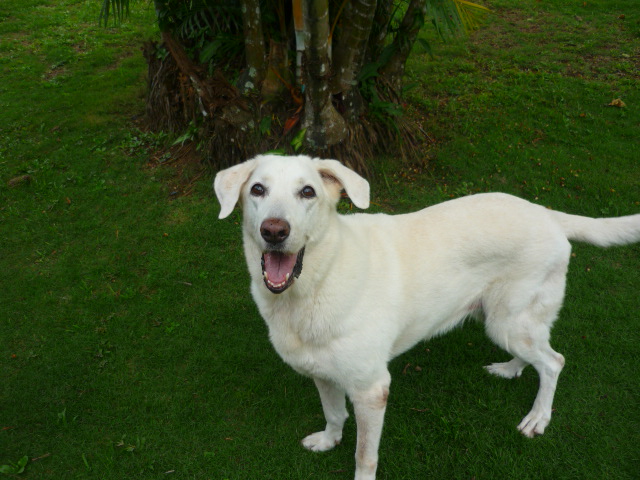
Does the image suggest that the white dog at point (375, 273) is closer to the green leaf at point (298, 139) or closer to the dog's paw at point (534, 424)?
the dog's paw at point (534, 424)

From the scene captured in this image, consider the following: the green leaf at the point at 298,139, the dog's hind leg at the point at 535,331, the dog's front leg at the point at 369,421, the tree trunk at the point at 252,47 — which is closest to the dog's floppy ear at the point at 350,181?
the dog's front leg at the point at 369,421

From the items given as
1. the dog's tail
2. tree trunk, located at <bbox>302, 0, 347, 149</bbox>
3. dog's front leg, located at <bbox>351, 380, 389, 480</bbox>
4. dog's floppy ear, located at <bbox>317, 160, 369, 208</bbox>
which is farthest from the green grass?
dog's floppy ear, located at <bbox>317, 160, 369, 208</bbox>

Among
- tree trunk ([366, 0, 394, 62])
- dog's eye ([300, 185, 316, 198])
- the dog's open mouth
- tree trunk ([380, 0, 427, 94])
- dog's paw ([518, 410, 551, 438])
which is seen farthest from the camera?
tree trunk ([366, 0, 394, 62])

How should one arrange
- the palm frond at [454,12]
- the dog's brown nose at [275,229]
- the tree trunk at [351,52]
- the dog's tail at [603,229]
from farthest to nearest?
the palm frond at [454,12] → the tree trunk at [351,52] → the dog's tail at [603,229] → the dog's brown nose at [275,229]

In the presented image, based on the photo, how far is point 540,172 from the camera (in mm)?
6027

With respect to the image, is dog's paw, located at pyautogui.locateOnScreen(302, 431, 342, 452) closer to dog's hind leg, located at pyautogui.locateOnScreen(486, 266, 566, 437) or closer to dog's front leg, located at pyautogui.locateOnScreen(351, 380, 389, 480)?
dog's front leg, located at pyautogui.locateOnScreen(351, 380, 389, 480)

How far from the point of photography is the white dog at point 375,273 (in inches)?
101

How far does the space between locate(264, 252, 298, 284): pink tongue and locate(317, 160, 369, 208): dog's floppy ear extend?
0.54 metres

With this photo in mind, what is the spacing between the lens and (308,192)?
8.45ft

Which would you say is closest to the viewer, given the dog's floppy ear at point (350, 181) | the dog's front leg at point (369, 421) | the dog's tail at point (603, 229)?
the dog's floppy ear at point (350, 181)

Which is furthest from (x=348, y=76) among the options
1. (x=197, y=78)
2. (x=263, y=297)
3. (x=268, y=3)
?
A: (x=263, y=297)

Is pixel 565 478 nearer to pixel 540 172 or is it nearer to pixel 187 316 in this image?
pixel 187 316

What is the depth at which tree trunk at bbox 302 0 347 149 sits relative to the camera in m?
4.89

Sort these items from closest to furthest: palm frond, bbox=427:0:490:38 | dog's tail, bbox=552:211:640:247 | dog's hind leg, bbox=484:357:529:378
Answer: dog's tail, bbox=552:211:640:247, dog's hind leg, bbox=484:357:529:378, palm frond, bbox=427:0:490:38
